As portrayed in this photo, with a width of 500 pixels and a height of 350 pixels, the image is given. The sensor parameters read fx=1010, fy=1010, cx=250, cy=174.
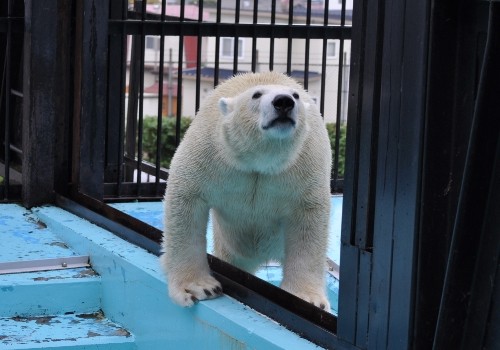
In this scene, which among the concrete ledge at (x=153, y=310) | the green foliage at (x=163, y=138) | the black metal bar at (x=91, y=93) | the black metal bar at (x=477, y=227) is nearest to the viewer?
→ the black metal bar at (x=477, y=227)

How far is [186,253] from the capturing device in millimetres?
4023

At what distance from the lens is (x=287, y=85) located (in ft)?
13.6

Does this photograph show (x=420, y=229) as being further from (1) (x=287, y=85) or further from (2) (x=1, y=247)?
(2) (x=1, y=247)

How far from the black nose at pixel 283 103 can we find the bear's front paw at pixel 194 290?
0.77 m

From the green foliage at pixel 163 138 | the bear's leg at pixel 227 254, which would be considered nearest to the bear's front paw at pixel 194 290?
the bear's leg at pixel 227 254

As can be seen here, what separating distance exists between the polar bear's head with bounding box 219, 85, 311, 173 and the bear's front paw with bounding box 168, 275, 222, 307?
48 cm

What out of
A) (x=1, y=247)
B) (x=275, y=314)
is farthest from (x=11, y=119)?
(x=275, y=314)

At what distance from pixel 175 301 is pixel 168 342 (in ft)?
0.71

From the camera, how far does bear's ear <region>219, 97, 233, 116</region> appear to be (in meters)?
4.04

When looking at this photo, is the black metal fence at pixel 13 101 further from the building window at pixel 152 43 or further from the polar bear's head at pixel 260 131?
the building window at pixel 152 43

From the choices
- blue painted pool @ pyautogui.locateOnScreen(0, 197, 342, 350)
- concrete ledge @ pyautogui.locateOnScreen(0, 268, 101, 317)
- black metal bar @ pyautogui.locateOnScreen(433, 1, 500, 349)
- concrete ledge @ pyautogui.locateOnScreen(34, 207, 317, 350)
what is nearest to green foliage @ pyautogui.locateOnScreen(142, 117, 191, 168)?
blue painted pool @ pyautogui.locateOnScreen(0, 197, 342, 350)

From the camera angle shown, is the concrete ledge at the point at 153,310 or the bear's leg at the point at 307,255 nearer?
the concrete ledge at the point at 153,310

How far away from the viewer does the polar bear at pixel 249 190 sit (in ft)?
12.9

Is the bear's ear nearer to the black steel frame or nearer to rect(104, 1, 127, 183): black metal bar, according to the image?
the black steel frame
